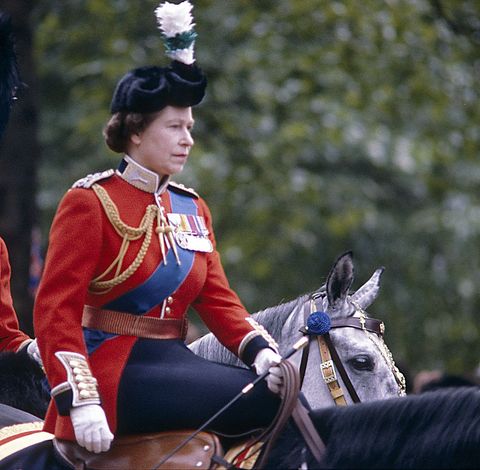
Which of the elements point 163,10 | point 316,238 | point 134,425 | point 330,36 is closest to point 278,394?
point 134,425

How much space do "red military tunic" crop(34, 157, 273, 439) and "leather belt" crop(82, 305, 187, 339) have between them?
21 mm

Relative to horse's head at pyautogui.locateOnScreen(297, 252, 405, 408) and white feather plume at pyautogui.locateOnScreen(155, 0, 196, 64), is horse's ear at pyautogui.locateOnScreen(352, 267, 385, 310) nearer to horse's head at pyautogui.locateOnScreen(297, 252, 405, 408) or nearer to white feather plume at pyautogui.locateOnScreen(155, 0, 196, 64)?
horse's head at pyautogui.locateOnScreen(297, 252, 405, 408)

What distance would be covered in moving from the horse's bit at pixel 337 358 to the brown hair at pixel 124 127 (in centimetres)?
141

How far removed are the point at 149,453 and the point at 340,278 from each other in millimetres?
1714

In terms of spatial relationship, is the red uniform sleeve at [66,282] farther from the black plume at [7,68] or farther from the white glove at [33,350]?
the white glove at [33,350]

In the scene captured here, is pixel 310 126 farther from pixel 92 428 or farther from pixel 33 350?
pixel 92 428

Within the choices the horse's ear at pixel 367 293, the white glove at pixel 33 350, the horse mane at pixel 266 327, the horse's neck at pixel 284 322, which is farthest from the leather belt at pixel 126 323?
the horse's ear at pixel 367 293

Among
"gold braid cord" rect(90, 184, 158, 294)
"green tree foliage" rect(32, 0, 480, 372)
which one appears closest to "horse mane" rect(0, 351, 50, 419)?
"gold braid cord" rect(90, 184, 158, 294)

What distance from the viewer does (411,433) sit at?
162 inches

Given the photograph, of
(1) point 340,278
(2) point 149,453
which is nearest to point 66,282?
(2) point 149,453

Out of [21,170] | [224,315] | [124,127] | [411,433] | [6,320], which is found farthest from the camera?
[21,170]

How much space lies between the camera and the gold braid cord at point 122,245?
4.68 m

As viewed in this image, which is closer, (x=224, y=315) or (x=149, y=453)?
(x=149, y=453)

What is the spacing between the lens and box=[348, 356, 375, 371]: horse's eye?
5.77 metres
